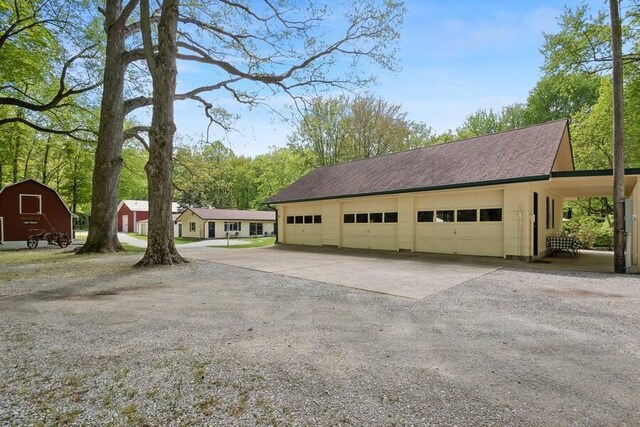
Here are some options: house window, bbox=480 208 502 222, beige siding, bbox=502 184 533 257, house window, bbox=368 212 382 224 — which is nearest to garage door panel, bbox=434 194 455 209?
house window, bbox=480 208 502 222

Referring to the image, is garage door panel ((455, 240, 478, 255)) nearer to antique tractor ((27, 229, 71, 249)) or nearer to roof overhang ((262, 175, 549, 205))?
roof overhang ((262, 175, 549, 205))

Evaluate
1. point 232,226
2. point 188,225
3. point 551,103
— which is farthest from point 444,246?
point 551,103

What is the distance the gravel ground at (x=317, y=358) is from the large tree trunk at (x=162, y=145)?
384 cm

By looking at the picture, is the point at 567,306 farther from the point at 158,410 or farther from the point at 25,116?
the point at 25,116

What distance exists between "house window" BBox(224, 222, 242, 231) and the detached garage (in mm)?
18517

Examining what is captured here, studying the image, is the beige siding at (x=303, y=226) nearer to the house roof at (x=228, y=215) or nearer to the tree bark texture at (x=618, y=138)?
the tree bark texture at (x=618, y=138)

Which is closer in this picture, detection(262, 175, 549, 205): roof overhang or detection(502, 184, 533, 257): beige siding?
detection(262, 175, 549, 205): roof overhang

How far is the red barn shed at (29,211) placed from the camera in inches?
758

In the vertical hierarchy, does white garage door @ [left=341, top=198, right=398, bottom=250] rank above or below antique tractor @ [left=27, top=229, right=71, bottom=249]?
above

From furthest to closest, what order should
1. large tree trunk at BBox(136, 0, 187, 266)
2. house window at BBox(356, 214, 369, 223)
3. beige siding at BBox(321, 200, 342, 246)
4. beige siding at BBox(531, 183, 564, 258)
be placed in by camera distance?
beige siding at BBox(321, 200, 342, 246), house window at BBox(356, 214, 369, 223), beige siding at BBox(531, 183, 564, 258), large tree trunk at BBox(136, 0, 187, 266)

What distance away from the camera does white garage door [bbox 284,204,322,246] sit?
18672mm

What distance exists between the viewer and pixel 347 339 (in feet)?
12.4

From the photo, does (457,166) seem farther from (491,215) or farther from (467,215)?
(491,215)

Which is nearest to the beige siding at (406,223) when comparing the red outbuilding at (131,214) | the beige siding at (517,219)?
the beige siding at (517,219)
